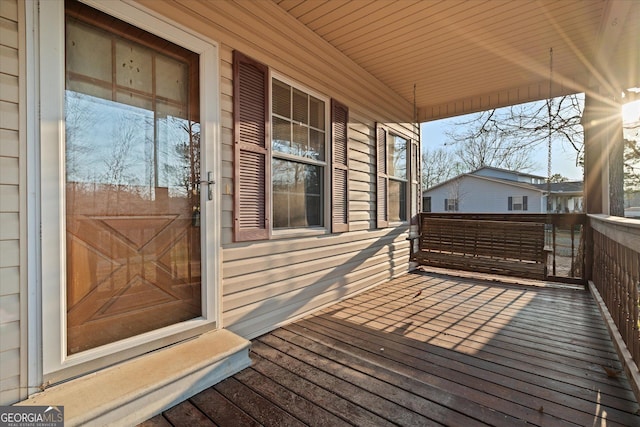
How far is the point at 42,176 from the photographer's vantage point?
4.61 feet

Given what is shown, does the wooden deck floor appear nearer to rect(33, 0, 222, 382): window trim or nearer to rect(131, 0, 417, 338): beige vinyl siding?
rect(131, 0, 417, 338): beige vinyl siding

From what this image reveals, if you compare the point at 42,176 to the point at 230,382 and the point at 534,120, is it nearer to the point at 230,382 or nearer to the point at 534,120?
the point at 230,382

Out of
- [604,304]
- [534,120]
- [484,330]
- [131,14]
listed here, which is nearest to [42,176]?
[131,14]

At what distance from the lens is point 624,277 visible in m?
1.98

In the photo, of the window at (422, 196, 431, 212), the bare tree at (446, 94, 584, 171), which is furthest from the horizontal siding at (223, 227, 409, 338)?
the window at (422, 196, 431, 212)

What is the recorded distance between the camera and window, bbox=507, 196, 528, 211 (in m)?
15.7

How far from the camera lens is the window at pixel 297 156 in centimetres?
263

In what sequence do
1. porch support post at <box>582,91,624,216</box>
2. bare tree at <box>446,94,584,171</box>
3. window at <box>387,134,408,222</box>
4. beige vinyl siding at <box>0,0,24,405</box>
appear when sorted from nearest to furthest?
beige vinyl siding at <box>0,0,24,405</box> → porch support post at <box>582,91,624,216</box> → window at <box>387,134,408,222</box> → bare tree at <box>446,94,584,171</box>

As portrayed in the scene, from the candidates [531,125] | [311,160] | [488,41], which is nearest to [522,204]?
[531,125]

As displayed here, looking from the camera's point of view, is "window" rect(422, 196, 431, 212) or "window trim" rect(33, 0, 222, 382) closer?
"window trim" rect(33, 0, 222, 382)

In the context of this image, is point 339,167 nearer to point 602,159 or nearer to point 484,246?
point 484,246

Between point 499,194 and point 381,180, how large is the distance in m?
Answer: 15.2

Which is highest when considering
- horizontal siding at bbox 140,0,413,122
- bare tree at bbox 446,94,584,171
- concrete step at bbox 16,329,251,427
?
bare tree at bbox 446,94,584,171

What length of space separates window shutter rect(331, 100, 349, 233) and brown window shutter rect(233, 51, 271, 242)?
3.13 ft
